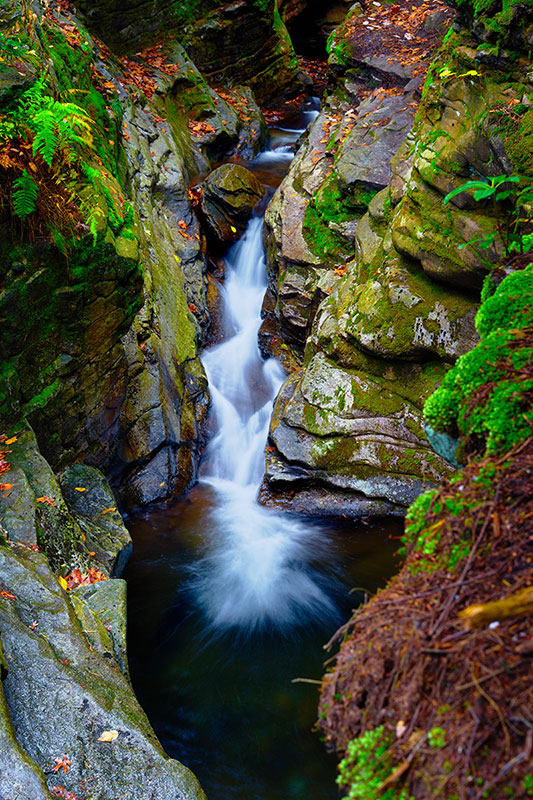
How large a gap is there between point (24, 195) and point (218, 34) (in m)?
13.9

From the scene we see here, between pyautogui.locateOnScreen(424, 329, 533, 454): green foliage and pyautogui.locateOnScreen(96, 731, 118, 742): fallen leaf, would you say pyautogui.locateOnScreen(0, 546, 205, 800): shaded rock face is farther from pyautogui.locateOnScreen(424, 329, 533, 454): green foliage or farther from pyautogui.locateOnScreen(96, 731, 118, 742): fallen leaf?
A: pyautogui.locateOnScreen(424, 329, 533, 454): green foliage

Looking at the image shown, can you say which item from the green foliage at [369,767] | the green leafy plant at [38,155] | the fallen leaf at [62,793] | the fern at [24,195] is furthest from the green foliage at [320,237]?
the green foliage at [369,767]

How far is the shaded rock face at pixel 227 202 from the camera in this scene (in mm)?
12180

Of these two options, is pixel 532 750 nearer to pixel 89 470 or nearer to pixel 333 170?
pixel 89 470

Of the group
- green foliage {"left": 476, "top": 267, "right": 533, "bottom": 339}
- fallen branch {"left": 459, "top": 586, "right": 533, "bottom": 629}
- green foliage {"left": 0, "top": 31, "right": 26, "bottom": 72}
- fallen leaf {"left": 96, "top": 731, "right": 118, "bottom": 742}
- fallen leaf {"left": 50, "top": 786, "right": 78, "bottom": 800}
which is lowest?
fallen leaf {"left": 96, "top": 731, "right": 118, "bottom": 742}

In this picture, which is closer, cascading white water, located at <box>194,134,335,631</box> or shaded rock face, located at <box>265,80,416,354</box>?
cascading white water, located at <box>194,134,335,631</box>

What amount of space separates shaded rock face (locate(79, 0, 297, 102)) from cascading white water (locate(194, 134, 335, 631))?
6.23 m

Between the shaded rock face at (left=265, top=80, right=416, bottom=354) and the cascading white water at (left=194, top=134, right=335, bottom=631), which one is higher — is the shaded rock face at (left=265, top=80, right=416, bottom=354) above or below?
above

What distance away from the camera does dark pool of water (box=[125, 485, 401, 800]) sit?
477cm

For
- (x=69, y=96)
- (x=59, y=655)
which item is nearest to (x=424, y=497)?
(x=59, y=655)

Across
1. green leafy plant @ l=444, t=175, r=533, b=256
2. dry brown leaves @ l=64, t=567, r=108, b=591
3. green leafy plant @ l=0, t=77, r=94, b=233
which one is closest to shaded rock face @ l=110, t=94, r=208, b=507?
dry brown leaves @ l=64, t=567, r=108, b=591

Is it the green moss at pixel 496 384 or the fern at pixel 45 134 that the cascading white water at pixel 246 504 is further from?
the fern at pixel 45 134

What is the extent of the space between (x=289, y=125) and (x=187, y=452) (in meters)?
13.5

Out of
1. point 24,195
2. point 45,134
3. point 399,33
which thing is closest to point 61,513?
point 24,195
